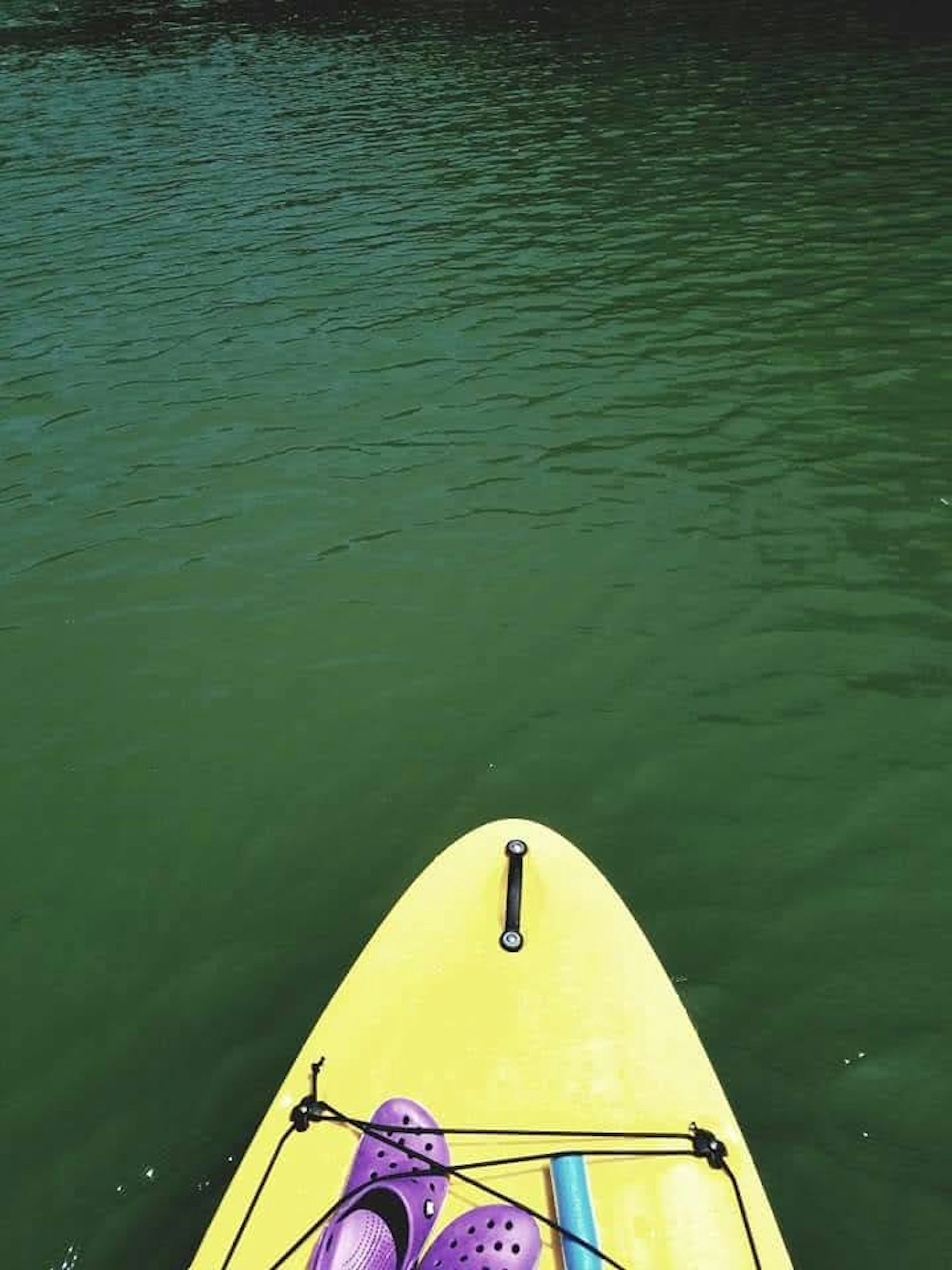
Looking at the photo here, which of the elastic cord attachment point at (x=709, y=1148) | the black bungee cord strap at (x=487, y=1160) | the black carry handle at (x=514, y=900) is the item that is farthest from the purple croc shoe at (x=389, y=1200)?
the elastic cord attachment point at (x=709, y=1148)

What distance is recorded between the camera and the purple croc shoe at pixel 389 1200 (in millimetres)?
3717

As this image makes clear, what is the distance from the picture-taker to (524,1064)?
4.39 meters

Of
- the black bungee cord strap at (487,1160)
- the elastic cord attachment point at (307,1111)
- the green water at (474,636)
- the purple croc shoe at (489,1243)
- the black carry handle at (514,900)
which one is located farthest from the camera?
the green water at (474,636)

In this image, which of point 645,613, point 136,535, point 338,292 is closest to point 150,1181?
point 645,613

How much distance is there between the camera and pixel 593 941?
4727 mm

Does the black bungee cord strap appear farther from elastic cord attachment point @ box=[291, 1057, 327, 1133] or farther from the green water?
the green water

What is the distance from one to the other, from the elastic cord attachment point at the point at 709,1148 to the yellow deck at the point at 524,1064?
47mm

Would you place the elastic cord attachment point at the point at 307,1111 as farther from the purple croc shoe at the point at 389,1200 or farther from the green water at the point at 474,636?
the green water at the point at 474,636

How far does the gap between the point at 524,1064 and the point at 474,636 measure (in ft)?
13.0

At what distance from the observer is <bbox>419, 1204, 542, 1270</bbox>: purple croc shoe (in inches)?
144

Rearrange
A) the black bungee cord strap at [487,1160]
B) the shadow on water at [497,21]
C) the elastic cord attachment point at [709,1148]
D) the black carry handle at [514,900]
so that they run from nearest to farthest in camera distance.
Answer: the black bungee cord strap at [487,1160], the elastic cord attachment point at [709,1148], the black carry handle at [514,900], the shadow on water at [497,21]

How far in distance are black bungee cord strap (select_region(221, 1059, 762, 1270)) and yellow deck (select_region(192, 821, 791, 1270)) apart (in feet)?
0.08

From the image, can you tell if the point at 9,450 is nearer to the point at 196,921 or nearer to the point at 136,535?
the point at 136,535

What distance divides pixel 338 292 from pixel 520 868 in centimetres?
1163
